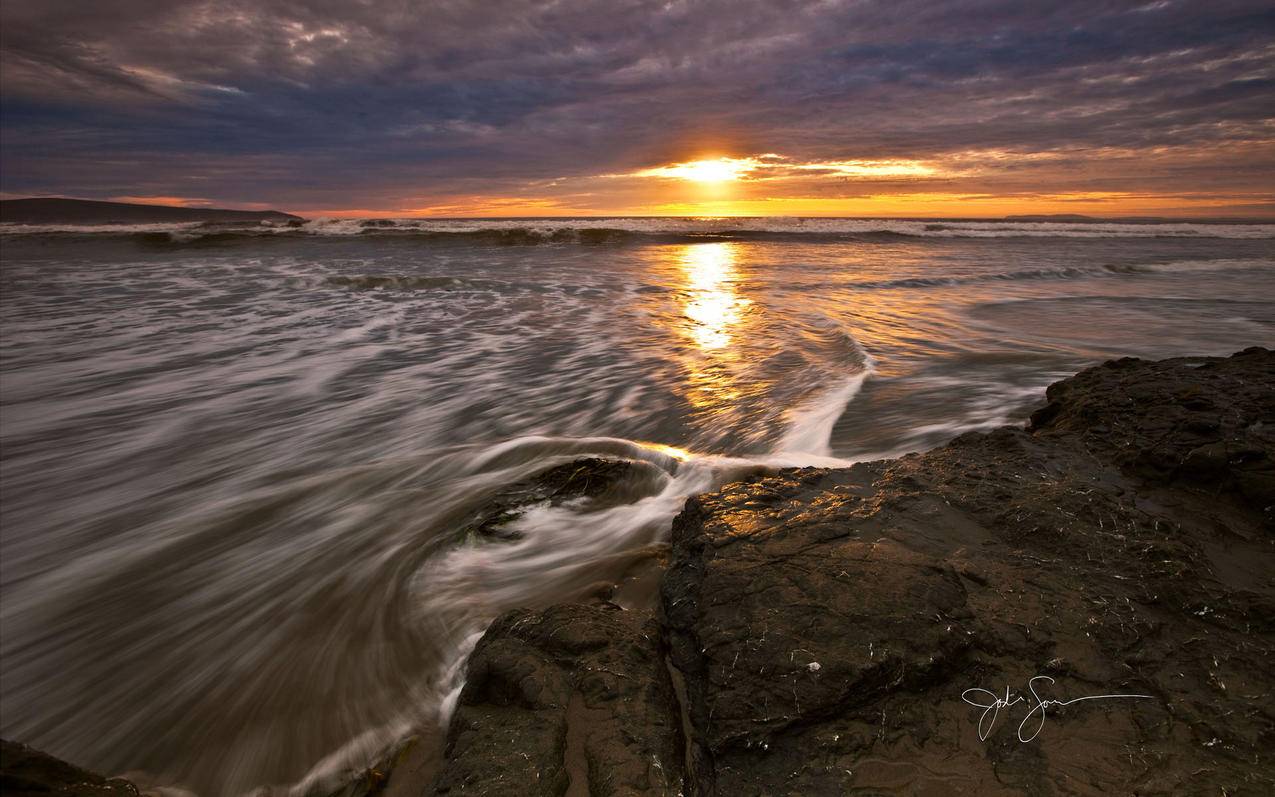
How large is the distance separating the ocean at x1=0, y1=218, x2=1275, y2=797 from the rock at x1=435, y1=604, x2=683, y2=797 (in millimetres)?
530

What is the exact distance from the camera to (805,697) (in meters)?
1.73

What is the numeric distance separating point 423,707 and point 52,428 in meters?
6.32

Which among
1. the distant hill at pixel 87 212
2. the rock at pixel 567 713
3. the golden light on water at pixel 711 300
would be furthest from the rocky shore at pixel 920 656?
the distant hill at pixel 87 212

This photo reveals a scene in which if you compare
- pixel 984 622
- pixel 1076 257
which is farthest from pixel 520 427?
pixel 1076 257

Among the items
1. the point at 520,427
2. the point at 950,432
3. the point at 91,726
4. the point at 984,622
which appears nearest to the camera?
the point at 984,622

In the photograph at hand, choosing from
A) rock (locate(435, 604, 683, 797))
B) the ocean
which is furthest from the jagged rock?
the ocean

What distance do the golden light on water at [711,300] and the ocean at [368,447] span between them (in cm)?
14

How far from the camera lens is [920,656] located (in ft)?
5.97

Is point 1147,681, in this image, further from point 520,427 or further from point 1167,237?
point 1167,237

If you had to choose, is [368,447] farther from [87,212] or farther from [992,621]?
[87,212]

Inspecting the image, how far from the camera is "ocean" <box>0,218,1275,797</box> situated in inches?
105

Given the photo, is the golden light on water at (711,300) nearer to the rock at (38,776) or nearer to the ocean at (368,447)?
the ocean at (368,447)

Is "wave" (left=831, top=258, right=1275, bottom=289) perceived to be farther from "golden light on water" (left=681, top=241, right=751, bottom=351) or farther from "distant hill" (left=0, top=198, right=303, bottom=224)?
"distant hill" (left=0, top=198, right=303, bottom=224)

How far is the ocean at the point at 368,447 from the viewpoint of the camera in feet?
8.74
